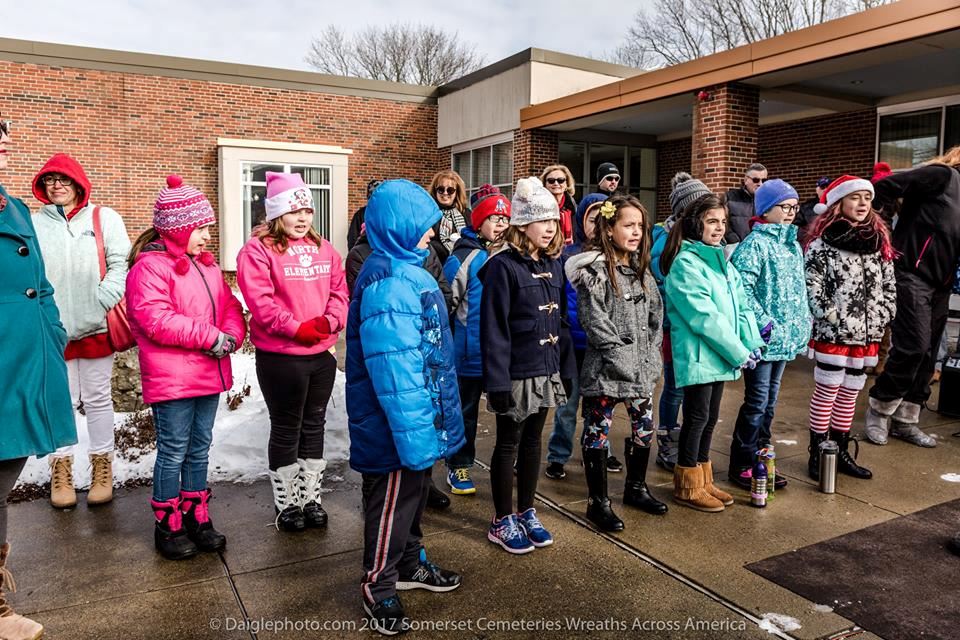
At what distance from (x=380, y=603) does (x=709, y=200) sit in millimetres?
2863

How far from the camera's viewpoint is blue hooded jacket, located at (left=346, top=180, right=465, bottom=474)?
2.78 meters

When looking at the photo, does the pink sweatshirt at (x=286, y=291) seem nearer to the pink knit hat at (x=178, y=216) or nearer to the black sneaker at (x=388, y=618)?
the pink knit hat at (x=178, y=216)

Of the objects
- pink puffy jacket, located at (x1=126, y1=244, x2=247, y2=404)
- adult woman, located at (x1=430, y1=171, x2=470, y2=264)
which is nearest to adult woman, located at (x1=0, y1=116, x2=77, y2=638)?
pink puffy jacket, located at (x1=126, y1=244, x2=247, y2=404)

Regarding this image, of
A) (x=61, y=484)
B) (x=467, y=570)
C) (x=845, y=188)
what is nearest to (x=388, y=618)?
(x=467, y=570)

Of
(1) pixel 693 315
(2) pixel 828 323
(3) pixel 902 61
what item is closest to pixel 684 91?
(3) pixel 902 61

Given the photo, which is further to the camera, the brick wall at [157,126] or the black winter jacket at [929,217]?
the brick wall at [157,126]

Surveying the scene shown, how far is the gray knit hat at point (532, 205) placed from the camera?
3617 millimetres

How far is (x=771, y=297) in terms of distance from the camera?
4.46 meters

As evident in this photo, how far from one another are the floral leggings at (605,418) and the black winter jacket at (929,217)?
8.59 feet

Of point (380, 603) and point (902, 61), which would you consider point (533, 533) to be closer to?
point (380, 603)

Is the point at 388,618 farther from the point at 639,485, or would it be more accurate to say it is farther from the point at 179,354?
the point at 639,485

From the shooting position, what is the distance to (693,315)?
161 inches

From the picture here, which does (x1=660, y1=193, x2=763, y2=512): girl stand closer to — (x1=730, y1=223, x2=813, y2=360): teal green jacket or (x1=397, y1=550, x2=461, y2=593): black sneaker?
(x1=730, y1=223, x2=813, y2=360): teal green jacket

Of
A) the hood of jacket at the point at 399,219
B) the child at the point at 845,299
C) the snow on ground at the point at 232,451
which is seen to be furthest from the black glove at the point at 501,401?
the child at the point at 845,299
